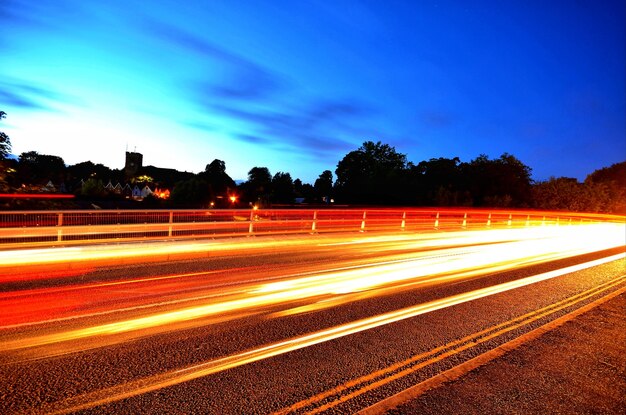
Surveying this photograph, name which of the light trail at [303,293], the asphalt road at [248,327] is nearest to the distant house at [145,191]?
the asphalt road at [248,327]

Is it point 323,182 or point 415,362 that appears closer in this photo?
point 415,362

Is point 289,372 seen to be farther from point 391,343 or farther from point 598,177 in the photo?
point 598,177

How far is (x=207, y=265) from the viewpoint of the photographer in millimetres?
11312

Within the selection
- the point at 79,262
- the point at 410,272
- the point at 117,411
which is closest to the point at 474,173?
the point at 410,272

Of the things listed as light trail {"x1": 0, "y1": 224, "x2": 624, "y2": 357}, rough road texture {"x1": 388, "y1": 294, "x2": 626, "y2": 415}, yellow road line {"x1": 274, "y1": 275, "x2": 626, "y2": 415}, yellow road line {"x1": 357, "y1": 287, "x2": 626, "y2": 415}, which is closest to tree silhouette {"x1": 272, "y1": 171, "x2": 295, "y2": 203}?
light trail {"x1": 0, "y1": 224, "x2": 624, "y2": 357}

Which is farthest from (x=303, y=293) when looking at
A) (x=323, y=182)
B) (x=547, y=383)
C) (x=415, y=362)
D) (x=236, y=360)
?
(x=323, y=182)

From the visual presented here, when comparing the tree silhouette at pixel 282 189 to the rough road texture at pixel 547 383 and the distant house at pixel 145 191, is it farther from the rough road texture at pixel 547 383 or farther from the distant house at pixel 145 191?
the rough road texture at pixel 547 383

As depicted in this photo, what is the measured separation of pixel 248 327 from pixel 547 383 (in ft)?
13.6

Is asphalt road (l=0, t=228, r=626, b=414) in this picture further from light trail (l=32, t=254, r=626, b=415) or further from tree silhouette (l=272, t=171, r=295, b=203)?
tree silhouette (l=272, t=171, r=295, b=203)

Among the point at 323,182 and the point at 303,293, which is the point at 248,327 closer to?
the point at 303,293

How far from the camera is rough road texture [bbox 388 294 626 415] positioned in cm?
410

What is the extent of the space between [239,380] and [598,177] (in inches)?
4885

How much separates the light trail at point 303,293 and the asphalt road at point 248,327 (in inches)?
1.5

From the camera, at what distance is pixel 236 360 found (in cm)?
484
